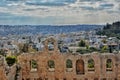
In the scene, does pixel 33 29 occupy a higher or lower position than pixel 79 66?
higher

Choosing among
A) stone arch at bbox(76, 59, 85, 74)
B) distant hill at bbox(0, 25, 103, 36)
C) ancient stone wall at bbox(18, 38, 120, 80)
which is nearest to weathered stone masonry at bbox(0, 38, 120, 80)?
ancient stone wall at bbox(18, 38, 120, 80)

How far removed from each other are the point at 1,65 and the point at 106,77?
9.51 meters

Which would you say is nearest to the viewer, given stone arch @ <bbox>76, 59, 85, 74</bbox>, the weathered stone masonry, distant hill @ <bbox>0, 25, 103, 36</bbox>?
the weathered stone masonry

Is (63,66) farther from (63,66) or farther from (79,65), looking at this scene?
(79,65)

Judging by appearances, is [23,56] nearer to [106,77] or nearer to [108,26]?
[106,77]

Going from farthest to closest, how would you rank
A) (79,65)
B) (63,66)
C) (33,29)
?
(33,29), (79,65), (63,66)

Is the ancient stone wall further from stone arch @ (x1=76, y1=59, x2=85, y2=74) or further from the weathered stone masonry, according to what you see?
stone arch @ (x1=76, y1=59, x2=85, y2=74)

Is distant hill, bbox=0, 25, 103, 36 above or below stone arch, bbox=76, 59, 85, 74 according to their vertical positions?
above

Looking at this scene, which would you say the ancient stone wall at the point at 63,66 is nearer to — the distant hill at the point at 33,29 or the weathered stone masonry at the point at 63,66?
the weathered stone masonry at the point at 63,66

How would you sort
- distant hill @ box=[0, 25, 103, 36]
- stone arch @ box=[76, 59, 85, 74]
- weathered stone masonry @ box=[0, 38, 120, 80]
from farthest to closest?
distant hill @ box=[0, 25, 103, 36] → stone arch @ box=[76, 59, 85, 74] → weathered stone masonry @ box=[0, 38, 120, 80]

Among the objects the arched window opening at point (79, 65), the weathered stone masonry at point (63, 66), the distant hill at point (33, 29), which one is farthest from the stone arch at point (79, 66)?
the distant hill at point (33, 29)

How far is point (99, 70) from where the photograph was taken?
86.2 feet

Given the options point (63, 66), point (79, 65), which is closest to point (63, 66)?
point (63, 66)

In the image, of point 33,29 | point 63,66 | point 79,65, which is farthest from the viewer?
point 33,29
